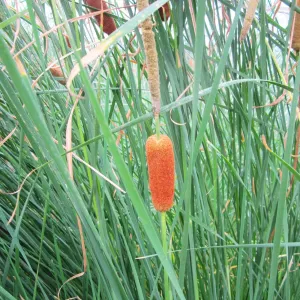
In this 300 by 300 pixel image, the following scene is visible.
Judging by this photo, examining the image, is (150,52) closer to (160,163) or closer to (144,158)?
(160,163)

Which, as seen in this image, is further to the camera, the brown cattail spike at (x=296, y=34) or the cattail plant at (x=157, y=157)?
the brown cattail spike at (x=296, y=34)

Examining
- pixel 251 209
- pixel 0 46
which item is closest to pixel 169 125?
pixel 251 209

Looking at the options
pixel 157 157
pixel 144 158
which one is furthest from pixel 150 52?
pixel 144 158

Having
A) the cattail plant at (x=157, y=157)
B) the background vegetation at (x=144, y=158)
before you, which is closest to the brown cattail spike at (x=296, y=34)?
the background vegetation at (x=144, y=158)

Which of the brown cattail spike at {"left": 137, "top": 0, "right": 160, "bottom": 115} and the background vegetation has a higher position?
the brown cattail spike at {"left": 137, "top": 0, "right": 160, "bottom": 115}

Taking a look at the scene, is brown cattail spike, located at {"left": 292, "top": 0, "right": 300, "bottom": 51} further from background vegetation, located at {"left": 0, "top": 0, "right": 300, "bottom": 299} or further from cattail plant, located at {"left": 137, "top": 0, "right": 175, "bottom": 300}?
cattail plant, located at {"left": 137, "top": 0, "right": 175, "bottom": 300}

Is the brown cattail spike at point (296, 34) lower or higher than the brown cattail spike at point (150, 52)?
lower

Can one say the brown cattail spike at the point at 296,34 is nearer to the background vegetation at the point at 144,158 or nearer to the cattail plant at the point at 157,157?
the background vegetation at the point at 144,158

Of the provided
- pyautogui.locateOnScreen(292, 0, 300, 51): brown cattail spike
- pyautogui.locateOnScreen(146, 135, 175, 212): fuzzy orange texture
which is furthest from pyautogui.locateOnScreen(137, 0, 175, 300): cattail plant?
pyautogui.locateOnScreen(292, 0, 300, 51): brown cattail spike
